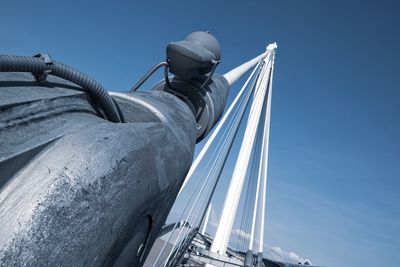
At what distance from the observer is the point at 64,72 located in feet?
3.59

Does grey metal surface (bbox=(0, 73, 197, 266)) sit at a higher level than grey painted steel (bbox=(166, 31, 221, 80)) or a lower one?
lower

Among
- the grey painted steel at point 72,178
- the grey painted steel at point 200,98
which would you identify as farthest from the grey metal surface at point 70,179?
the grey painted steel at point 200,98

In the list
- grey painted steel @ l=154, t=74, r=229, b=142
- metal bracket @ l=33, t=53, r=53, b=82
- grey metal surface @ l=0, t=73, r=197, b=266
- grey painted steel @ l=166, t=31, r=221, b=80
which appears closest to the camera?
grey metal surface @ l=0, t=73, r=197, b=266

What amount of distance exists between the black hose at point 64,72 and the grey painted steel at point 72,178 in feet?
0.12

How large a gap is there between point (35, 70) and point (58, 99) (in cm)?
10

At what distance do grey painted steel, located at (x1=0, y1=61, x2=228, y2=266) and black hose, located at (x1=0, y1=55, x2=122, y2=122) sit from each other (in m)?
0.04

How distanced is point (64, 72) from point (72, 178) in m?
0.42

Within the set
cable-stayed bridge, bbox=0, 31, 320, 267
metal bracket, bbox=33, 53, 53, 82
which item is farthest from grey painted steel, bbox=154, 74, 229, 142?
metal bracket, bbox=33, 53, 53, 82

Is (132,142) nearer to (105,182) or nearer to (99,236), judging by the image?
(105,182)

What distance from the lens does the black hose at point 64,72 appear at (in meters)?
0.89

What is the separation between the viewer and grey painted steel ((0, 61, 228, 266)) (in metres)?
0.75

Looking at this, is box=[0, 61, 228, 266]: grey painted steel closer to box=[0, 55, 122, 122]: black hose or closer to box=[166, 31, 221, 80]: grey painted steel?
box=[0, 55, 122, 122]: black hose

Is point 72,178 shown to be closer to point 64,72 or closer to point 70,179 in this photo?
point 70,179

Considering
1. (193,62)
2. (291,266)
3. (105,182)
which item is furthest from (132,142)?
(291,266)
